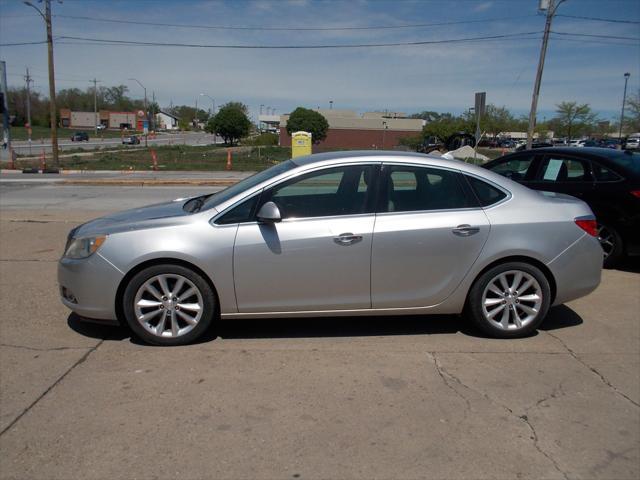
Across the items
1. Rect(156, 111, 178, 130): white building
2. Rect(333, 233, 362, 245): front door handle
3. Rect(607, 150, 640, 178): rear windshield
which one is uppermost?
Rect(156, 111, 178, 130): white building

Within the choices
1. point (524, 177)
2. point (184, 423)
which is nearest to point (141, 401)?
point (184, 423)

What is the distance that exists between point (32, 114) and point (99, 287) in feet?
411

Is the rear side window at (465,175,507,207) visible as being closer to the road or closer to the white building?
the road

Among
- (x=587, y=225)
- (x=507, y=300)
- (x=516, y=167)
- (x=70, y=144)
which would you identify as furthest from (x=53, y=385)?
(x=70, y=144)

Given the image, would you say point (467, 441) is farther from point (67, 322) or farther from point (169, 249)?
point (67, 322)

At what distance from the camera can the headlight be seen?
4339mm

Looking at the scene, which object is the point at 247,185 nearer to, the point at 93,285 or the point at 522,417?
the point at 93,285

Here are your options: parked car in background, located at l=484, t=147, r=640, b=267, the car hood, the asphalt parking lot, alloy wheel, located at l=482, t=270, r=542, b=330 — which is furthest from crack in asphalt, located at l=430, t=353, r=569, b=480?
parked car in background, located at l=484, t=147, r=640, b=267

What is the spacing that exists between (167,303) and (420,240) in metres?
2.08

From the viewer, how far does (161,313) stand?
171 inches

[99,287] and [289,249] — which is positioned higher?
[289,249]

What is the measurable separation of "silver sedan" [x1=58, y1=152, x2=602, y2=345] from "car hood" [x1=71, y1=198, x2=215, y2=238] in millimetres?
18

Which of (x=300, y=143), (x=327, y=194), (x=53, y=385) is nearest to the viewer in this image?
(x=53, y=385)

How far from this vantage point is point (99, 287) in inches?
170
